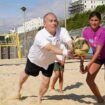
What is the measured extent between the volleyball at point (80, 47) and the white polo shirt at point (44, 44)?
270mm

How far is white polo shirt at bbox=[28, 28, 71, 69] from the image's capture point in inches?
262

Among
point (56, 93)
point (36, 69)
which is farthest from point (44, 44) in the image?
point (56, 93)

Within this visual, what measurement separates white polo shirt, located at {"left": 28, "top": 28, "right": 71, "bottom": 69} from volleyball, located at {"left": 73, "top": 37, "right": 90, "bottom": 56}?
0.89 ft

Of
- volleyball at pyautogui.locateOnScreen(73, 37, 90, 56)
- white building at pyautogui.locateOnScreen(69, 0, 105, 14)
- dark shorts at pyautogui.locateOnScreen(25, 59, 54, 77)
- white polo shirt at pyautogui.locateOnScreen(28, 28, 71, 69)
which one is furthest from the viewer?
white building at pyautogui.locateOnScreen(69, 0, 105, 14)

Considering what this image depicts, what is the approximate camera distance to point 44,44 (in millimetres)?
6512

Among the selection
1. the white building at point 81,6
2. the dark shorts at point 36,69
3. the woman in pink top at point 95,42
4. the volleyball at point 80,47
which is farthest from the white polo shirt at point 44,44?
the white building at point 81,6

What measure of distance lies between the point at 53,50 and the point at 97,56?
34.6 inches

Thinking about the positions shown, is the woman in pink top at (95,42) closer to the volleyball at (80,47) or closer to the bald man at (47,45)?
the volleyball at (80,47)

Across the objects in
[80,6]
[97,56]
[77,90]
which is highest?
[80,6]

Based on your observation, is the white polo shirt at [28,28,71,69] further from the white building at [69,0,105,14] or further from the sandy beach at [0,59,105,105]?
the white building at [69,0,105,14]

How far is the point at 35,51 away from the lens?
23.0 feet

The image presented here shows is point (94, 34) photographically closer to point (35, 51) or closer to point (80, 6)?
point (35, 51)

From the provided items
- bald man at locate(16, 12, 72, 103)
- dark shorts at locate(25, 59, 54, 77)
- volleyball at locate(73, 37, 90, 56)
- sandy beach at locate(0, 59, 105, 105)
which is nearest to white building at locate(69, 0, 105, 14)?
sandy beach at locate(0, 59, 105, 105)

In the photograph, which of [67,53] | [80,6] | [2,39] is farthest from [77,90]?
[80,6]
